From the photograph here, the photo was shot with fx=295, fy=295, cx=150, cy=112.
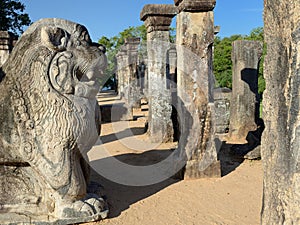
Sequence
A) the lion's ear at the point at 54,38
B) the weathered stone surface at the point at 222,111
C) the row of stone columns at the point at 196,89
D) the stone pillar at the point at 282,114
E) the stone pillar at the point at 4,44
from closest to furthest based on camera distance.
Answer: the stone pillar at the point at 282,114
the lion's ear at the point at 54,38
the row of stone columns at the point at 196,89
the weathered stone surface at the point at 222,111
the stone pillar at the point at 4,44

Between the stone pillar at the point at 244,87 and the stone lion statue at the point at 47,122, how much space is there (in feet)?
16.9

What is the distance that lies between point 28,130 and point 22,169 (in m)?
0.50

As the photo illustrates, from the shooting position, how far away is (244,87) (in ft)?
24.7

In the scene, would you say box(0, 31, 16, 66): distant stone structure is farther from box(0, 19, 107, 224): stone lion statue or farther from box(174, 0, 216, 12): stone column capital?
box(0, 19, 107, 224): stone lion statue

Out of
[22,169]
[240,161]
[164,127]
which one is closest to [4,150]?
[22,169]

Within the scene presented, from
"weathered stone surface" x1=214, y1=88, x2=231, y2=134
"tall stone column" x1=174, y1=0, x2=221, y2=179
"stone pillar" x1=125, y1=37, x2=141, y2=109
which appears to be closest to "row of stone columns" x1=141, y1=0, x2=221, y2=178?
"tall stone column" x1=174, y1=0, x2=221, y2=179

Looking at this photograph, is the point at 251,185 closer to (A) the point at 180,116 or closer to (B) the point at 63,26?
(A) the point at 180,116

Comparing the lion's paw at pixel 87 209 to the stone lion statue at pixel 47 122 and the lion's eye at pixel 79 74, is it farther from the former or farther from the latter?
the lion's eye at pixel 79 74

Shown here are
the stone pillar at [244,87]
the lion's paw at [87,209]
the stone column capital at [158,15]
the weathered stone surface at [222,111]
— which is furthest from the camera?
the weathered stone surface at [222,111]

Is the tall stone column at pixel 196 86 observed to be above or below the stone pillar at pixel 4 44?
below

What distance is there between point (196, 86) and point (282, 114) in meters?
3.13

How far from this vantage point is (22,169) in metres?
3.08

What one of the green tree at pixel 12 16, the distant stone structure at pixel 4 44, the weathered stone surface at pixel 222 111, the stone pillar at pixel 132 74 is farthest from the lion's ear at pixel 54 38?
the green tree at pixel 12 16

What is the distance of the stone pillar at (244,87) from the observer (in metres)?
7.42
